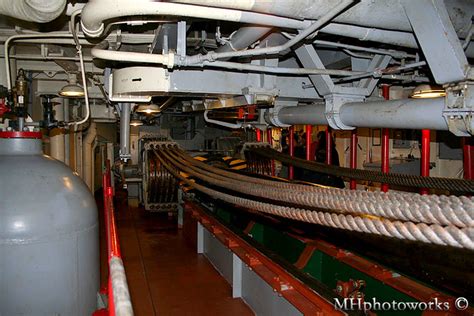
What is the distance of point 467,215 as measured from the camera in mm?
943

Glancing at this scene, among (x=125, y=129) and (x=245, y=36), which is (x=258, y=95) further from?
(x=125, y=129)

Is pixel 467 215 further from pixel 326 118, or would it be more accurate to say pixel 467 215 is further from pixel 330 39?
pixel 330 39

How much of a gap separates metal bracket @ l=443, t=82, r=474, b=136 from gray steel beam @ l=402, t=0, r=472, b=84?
0.05 metres

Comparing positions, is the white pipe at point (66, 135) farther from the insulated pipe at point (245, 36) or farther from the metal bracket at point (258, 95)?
the insulated pipe at point (245, 36)

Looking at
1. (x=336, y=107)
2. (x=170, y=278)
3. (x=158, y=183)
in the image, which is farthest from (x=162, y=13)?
(x=158, y=183)

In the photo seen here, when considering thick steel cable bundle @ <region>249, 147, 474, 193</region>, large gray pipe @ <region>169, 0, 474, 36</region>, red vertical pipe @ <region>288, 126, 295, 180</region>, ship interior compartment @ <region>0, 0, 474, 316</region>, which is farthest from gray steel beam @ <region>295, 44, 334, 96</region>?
red vertical pipe @ <region>288, 126, 295, 180</region>

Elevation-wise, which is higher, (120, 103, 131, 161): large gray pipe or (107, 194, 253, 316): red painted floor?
(120, 103, 131, 161): large gray pipe

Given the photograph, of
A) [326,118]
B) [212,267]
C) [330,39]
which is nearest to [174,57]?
[326,118]

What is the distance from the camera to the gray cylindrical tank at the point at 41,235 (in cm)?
229

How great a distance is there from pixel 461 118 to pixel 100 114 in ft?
19.1

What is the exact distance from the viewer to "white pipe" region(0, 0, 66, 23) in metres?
1.52

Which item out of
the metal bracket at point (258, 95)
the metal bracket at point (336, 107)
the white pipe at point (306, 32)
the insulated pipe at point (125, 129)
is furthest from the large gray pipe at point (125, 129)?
the metal bracket at point (336, 107)

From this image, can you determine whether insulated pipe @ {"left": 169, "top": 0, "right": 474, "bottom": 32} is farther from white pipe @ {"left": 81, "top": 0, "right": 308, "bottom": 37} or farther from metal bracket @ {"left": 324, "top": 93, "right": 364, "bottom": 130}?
metal bracket @ {"left": 324, "top": 93, "right": 364, "bottom": 130}

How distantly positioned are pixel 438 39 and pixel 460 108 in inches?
13.3
